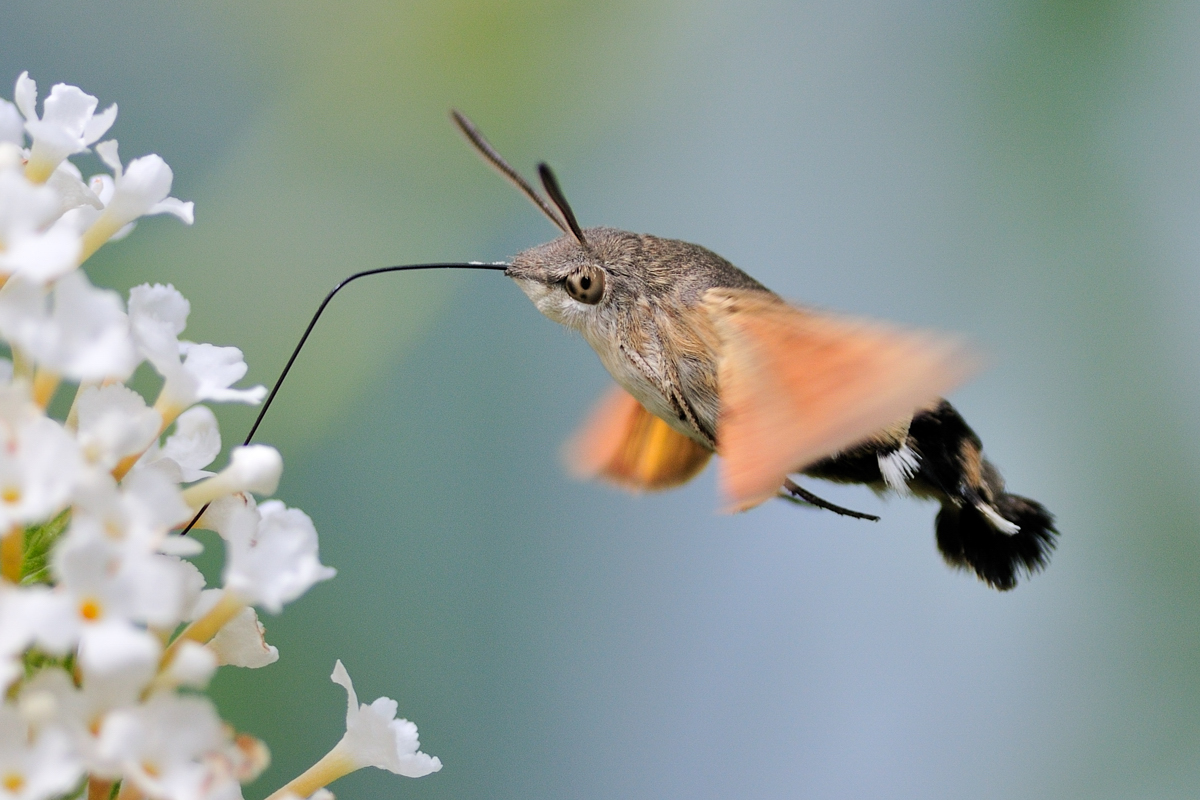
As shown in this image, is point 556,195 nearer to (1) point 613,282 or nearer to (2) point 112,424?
(1) point 613,282

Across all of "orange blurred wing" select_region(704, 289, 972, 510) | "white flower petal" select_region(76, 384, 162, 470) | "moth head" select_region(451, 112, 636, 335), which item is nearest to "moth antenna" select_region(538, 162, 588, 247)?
"moth head" select_region(451, 112, 636, 335)

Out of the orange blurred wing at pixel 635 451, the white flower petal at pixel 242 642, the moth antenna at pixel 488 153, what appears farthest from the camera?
the orange blurred wing at pixel 635 451

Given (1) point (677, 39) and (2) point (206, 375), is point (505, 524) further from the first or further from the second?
(2) point (206, 375)

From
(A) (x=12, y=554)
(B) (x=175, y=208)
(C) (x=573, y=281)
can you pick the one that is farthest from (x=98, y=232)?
(C) (x=573, y=281)

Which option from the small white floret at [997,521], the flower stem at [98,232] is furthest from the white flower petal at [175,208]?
the small white floret at [997,521]

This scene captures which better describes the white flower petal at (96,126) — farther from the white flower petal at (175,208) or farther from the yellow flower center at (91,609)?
the yellow flower center at (91,609)

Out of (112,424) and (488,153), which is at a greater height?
(488,153)
